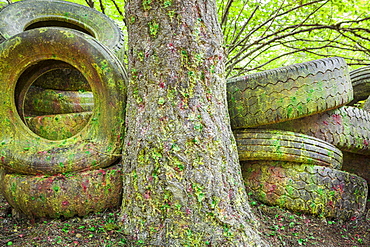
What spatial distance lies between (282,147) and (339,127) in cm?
66

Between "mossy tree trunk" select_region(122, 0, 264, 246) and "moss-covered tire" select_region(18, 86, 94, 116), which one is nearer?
"mossy tree trunk" select_region(122, 0, 264, 246)

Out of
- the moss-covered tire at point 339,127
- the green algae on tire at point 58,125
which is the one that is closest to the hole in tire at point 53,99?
the green algae on tire at point 58,125

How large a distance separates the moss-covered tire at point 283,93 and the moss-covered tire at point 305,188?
381 mm

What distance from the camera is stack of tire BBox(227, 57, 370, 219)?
89.4 inches

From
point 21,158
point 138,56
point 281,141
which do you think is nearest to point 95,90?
point 138,56

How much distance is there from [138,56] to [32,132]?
1031 millimetres

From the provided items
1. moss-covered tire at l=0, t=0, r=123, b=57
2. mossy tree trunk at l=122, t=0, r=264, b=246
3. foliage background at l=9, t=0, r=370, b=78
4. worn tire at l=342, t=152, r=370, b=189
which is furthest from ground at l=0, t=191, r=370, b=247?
foliage background at l=9, t=0, r=370, b=78

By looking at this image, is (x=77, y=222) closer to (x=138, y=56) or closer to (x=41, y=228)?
(x=41, y=228)

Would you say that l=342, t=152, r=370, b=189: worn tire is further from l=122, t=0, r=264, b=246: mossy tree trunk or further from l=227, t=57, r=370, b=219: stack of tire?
l=122, t=0, r=264, b=246: mossy tree trunk

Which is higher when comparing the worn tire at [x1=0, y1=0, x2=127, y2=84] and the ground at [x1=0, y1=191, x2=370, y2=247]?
Result: the worn tire at [x1=0, y1=0, x2=127, y2=84]

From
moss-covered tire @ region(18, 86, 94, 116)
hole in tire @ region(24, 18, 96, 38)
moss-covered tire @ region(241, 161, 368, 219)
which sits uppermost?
hole in tire @ region(24, 18, 96, 38)

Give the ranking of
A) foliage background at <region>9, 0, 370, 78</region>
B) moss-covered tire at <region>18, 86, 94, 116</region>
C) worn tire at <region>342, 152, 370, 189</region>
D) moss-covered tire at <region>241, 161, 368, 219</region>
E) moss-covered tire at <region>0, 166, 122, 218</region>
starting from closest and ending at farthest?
moss-covered tire at <region>0, 166, 122, 218</region> → moss-covered tire at <region>241, 161, 368, 219</region> → moss-covered tire at <region>18, 86, 94, 116</region> → worn tire at <region>342, 152, 370, 189</region> → foliage background at <region>9, 0, 370, 78</region>

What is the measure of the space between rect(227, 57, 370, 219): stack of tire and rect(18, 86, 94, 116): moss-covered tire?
1362 millimetres

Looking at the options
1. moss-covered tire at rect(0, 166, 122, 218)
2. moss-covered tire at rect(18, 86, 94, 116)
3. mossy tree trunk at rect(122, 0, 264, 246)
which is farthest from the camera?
moss-covered tire at rect(18, 86, 94, 116)
